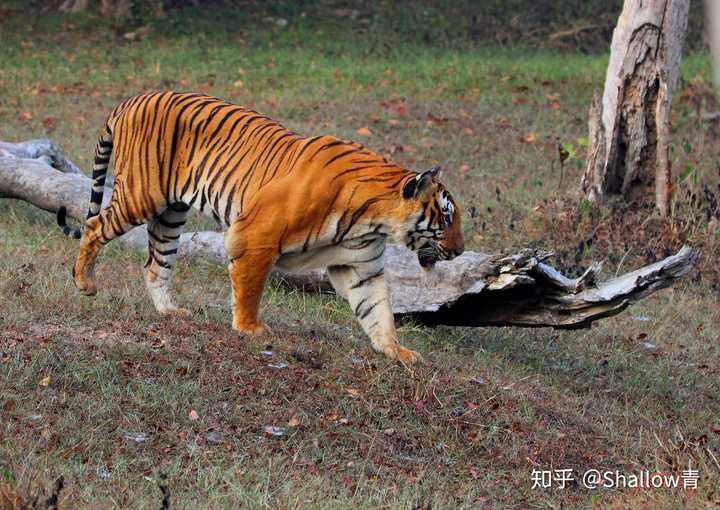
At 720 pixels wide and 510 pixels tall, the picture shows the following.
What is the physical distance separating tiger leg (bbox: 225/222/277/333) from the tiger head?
715 mm

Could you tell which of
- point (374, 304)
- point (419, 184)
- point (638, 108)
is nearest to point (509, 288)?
point (374, 304)

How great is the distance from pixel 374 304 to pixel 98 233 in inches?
67.4

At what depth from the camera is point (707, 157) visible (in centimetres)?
1180

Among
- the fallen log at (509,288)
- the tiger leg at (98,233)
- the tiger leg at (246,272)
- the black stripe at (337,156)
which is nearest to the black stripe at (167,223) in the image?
the tiger leg at (98,233)

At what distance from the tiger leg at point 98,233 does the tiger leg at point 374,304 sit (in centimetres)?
131

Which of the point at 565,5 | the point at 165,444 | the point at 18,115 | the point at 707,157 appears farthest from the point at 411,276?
the point at 565,5

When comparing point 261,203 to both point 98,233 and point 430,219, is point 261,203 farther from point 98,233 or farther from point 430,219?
point 98,233

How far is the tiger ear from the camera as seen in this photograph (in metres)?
5.83

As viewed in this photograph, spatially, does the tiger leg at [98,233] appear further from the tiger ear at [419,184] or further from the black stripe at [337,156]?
the tiger ear at [419,184]

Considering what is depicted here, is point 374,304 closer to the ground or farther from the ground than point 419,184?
closer to the ground

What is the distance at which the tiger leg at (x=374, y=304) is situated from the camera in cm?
625

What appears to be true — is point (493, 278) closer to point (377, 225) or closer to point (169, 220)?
point (377, 225)

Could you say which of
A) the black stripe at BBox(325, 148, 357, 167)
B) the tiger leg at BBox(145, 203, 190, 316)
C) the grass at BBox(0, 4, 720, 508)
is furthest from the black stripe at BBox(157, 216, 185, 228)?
the black stripe at BBox(325, 148, 357, 167)

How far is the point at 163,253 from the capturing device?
22.5ft
